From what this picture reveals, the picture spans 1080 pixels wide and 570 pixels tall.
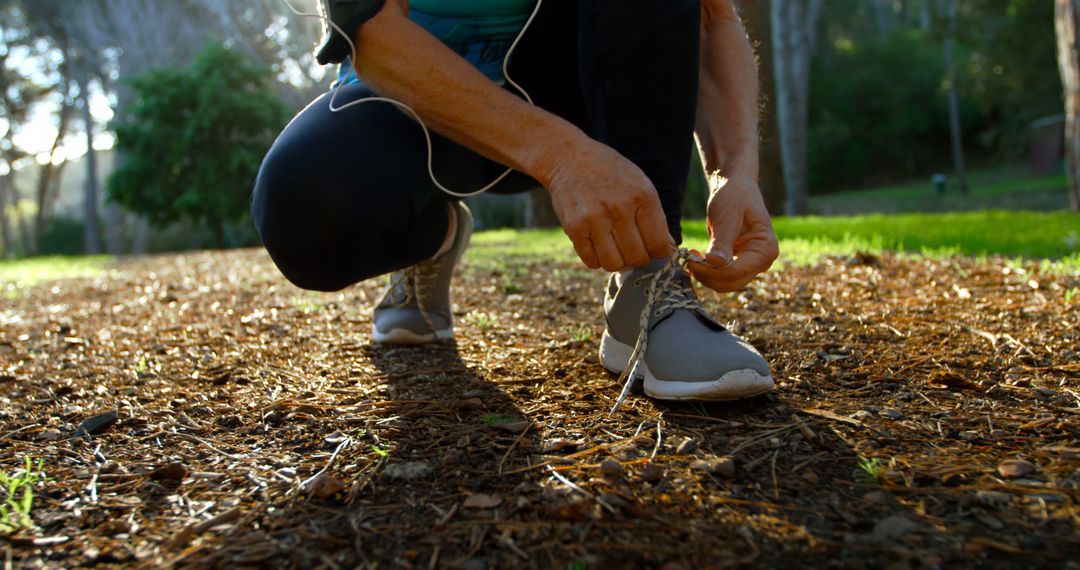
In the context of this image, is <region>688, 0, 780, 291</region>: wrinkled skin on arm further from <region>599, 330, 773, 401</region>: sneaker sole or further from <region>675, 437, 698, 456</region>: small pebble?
<region>675, 437, 698, 456</region>: small pebble

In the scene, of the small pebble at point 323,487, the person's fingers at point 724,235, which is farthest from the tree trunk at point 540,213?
the small pebble at point 323,487

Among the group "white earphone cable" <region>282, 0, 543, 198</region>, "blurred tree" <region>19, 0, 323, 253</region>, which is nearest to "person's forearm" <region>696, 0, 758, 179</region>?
"white earphone cable" <region>282, 0, 543, 198</region>

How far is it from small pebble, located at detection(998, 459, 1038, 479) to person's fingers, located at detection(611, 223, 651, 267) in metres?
0.56

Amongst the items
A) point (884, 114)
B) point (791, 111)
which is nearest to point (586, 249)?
point (791, 111)

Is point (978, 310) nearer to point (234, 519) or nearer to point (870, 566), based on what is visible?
point (870, 566)

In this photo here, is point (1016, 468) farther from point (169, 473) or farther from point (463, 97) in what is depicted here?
point (169, 473)

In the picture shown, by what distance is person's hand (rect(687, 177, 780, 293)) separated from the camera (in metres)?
1.23

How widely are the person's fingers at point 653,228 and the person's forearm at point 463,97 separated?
0.50ft

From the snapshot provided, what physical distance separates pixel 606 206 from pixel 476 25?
74 centimetres

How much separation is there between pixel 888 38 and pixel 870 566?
30687 mm

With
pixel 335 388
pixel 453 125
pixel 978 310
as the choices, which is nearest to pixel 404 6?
pixel 453 125

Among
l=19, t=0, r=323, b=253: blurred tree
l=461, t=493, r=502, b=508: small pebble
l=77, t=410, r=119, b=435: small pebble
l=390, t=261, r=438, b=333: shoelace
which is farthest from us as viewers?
l=19, t=0, r=323, b=253: blurred tree

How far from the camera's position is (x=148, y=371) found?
1.75 m

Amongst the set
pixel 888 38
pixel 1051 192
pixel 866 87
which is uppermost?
pixel 888 38
